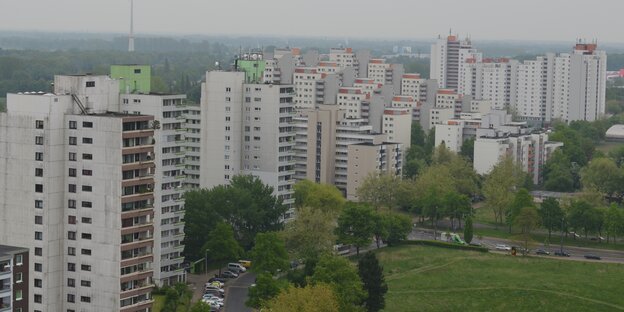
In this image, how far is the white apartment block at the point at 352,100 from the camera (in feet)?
200

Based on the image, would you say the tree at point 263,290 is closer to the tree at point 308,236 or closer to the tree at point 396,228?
the tree at point 308,236

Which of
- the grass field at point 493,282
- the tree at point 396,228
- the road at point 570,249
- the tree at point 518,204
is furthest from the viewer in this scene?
the tree at point 518,204

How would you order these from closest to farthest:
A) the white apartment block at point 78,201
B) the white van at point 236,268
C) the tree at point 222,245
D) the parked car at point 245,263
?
the white apartment block at point 78,201 < the tree at point 222,245 < the white van at point 236,268 < the parked car at point 245,263

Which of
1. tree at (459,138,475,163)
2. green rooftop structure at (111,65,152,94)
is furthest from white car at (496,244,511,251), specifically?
tree at (459,138,475,163)

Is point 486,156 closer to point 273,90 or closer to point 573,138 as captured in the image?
point 573,138

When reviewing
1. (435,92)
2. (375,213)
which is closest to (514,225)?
(375,213)

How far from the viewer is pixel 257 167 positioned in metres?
40.1

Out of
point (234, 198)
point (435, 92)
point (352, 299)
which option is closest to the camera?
point (352, 299)

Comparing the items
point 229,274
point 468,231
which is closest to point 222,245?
point 229,274

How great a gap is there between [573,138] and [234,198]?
31124 millimetres

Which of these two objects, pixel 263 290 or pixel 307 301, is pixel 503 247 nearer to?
pixel 263 290

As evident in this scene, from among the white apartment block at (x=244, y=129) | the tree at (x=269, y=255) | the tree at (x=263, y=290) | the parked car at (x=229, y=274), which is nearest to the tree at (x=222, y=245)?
the parked car at (x=229, y=274)

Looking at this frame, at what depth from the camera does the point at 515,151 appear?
54.8 m

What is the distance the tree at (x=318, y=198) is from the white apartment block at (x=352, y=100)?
60.6ft
